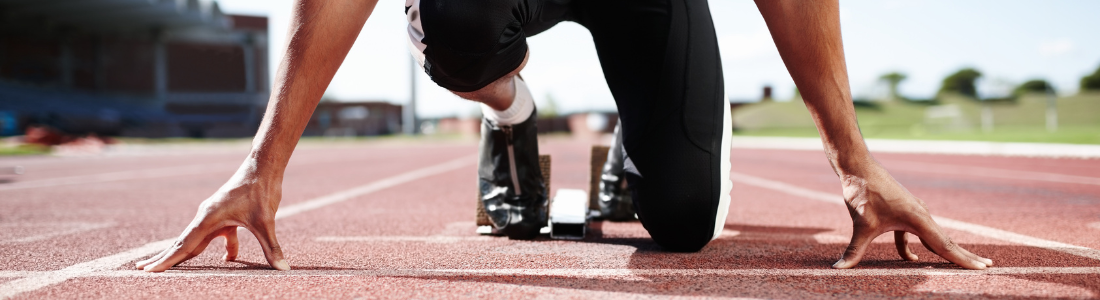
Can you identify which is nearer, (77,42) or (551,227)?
(551,227)

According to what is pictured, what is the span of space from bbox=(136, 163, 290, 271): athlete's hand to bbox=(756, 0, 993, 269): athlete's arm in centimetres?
127

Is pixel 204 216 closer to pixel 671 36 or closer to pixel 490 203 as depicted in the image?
pixel 490 203

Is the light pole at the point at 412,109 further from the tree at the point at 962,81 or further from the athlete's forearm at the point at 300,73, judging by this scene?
the tree at the point at 962,81

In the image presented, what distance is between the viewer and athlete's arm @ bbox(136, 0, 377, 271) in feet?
4.86

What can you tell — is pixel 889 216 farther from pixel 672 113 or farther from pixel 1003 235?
pixel 1003 235

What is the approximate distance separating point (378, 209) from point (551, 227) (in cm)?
136

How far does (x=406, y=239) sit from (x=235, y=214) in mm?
770

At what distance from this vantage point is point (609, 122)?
1597 inches

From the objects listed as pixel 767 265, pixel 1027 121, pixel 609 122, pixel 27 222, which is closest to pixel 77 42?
pixel 609 122

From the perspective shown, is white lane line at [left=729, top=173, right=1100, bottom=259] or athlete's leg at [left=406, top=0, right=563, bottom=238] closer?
athlete's leg at [left=406, top=0, right=563, bottom=238]

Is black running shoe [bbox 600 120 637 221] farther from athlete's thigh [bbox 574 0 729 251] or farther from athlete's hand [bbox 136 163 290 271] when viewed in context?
athlete's hand [bbox 136 163 290 271]

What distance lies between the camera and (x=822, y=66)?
64.9 inches

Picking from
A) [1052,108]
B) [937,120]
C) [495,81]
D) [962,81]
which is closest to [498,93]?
[495,81]

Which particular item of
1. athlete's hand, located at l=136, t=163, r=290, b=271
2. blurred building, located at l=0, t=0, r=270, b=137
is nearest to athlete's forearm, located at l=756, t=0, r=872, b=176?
athlete's hand, located at l=136, t=163, r=290, b=271
